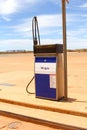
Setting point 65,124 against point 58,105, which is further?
point 58,105

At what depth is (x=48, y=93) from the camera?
685 cm

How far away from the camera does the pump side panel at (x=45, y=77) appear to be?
22.1 ft

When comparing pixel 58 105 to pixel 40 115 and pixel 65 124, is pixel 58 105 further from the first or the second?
pixel 65 124

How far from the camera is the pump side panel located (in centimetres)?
674

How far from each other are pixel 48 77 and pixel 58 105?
74 centimetres

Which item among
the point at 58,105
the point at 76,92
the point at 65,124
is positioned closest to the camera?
the point at 65,124

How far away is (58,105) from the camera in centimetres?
631

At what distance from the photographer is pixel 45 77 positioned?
22.5 feet

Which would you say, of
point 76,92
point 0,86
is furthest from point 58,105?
point 0,86

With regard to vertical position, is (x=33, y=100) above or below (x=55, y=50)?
below

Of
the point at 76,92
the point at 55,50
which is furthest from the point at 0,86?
the point at 55,50

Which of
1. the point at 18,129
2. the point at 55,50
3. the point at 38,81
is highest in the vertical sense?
the point at 55,50

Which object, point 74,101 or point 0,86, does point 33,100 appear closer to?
point 74,101

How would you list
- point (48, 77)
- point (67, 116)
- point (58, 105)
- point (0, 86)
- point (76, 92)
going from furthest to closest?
point (0, 86) < point (76, 92) < point (48, 77) < point (58, 105) < point (67, 116)
